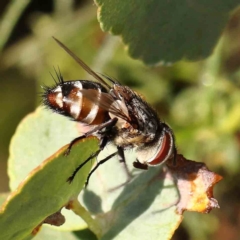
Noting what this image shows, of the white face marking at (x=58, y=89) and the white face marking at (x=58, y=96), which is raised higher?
the white face marking at (x=58, y=89)

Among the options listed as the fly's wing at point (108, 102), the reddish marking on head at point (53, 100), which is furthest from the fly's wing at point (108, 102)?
the reddish marking on head at point (53, 100)

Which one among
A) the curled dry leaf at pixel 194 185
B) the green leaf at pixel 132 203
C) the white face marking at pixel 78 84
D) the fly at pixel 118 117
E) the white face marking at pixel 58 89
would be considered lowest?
the curled dry leaf at pixel 194 185

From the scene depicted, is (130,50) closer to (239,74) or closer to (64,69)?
(239,74)

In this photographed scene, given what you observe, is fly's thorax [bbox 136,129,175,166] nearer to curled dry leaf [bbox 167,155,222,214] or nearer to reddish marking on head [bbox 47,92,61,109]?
curled dry leaf [bbox 167,155,222,214]

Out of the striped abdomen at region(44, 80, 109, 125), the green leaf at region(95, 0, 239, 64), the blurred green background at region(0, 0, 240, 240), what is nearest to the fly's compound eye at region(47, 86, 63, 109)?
the striped abdomen at region(44, 80, 109, 125)

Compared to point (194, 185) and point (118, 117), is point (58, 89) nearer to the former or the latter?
point (118, 117)

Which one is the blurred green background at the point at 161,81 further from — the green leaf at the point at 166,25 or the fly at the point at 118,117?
the fly at the point at 118,117

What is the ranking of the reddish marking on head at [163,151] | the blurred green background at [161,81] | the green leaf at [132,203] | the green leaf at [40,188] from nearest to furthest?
the green leaf at [40,188], the green leaf at [132,203], the reddish marking on head at [163,151], the blurred green background at [161,81]

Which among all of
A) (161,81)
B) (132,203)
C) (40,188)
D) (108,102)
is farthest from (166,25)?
(161,81)
